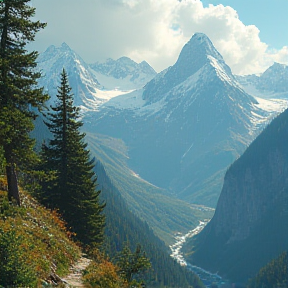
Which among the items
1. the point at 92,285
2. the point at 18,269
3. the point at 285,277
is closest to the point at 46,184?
the point at 92,285

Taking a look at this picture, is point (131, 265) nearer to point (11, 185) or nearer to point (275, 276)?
point (11, 185)

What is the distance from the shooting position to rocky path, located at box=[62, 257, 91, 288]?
1948 centimetres

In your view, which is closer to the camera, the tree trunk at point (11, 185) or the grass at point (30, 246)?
the grass at point (30, 246)

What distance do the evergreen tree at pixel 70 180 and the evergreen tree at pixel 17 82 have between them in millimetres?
11446

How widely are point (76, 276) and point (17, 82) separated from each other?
1401 centimetres

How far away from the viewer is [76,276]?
70.0 feet

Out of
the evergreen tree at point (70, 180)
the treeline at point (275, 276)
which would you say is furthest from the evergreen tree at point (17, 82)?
the treeline at point (275, 276)

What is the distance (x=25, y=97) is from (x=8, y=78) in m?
1.72

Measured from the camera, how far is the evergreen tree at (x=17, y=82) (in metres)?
25.9

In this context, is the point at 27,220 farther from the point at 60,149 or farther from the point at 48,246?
the point at 60,149

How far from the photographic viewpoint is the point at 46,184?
4166 centimetres

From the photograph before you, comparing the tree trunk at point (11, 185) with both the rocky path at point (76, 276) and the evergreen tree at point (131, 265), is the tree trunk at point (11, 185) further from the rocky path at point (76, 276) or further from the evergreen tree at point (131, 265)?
the evergreen tree at point (131, 265)

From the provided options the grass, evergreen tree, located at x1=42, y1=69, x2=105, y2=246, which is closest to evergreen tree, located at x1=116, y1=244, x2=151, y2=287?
the grass

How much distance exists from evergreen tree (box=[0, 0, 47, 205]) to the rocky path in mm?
6470
